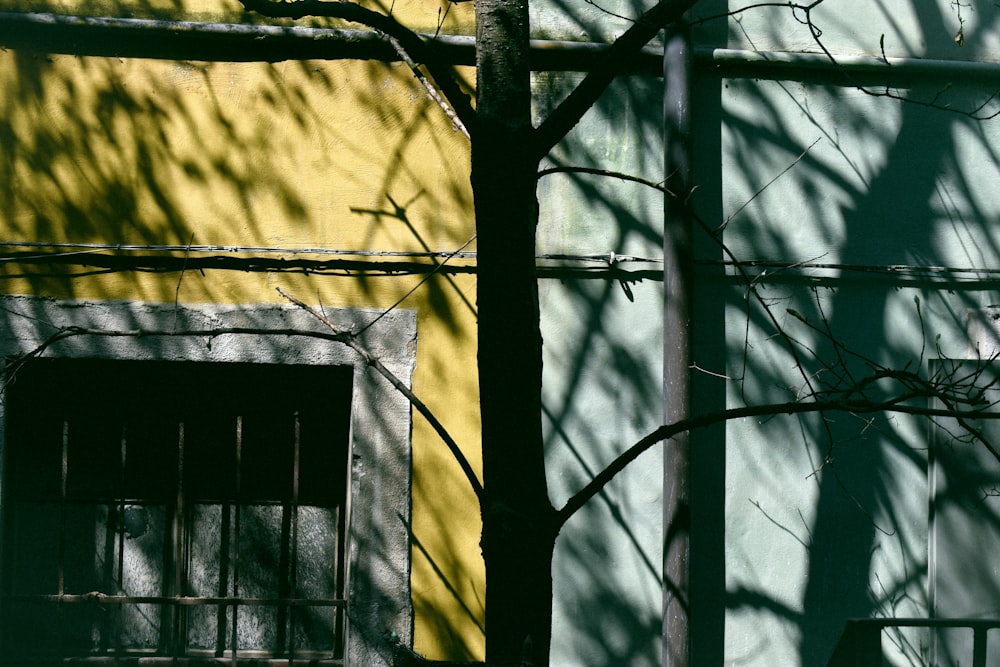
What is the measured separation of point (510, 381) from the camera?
2643 mm

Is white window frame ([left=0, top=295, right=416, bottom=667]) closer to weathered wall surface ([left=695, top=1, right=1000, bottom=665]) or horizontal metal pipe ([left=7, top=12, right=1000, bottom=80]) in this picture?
horizontal metal pipe ([left=7, top=12, right=1000, bottom=80])

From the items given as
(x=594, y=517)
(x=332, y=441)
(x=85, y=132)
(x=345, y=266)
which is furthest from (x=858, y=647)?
(x=85, y=132)

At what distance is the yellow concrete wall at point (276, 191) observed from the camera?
4477 millimetres

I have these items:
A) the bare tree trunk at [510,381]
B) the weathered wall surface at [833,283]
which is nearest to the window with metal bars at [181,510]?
the weathered wall surface at [833,283]

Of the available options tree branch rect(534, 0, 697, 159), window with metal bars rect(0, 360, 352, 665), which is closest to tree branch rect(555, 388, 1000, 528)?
tree branch rect(534, 0, 697, 159)

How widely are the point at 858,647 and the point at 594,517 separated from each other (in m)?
1.33

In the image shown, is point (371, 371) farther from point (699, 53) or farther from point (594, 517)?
point (699, 53)

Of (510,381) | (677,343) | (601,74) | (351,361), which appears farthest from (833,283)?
(510,381)

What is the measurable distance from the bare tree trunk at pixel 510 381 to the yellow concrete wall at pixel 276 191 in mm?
1886

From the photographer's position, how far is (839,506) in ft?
15.4

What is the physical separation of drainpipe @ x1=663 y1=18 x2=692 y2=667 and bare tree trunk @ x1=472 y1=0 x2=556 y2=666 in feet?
6.11

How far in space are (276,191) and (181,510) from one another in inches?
61.9

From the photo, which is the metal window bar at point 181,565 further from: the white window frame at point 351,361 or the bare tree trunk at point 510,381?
the bare tree trunk at point 510,381

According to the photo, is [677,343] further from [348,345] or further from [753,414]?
[753,414]
